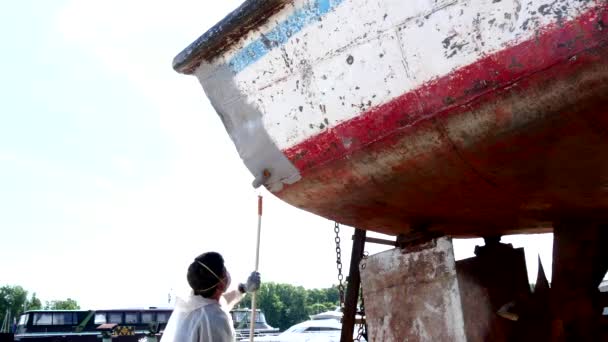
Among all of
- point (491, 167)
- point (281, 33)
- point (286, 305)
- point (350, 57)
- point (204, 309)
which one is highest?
point (286, 305)

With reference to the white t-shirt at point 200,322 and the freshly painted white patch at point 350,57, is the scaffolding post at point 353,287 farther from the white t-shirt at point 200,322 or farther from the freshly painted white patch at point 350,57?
the white t-shirt at point 200,322

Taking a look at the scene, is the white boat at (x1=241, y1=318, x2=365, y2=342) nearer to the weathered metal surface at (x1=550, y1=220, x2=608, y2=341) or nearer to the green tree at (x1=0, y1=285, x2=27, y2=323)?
the weathered metal surface at (x1=550, y1=220, x2=608, y2=341)

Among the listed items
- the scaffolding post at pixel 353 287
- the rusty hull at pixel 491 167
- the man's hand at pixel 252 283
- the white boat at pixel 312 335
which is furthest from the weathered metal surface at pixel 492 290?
the white boat at pixel 312 335

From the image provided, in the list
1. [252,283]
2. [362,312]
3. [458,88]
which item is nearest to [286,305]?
[362,312]

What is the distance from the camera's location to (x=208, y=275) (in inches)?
105

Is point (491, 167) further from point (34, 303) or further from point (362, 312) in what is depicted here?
point (34, 303)

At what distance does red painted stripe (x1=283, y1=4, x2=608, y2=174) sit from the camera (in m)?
1.97

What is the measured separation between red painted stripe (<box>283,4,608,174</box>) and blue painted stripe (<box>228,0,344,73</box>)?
490mm

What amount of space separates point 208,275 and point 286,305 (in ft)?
248

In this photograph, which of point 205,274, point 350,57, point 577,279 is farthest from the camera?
point 577,279

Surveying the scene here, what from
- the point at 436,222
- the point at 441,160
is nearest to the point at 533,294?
the point at 436,222

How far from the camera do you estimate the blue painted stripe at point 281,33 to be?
257 cm

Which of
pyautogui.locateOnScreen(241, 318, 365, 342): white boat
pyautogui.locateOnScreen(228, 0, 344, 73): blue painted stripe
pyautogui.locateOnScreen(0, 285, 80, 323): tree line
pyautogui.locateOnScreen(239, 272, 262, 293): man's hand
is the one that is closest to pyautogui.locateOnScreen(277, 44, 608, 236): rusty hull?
pyautogui.locateOnScreen(239, 272, 262, 293): man's hand

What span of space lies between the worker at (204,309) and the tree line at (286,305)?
69.5m
